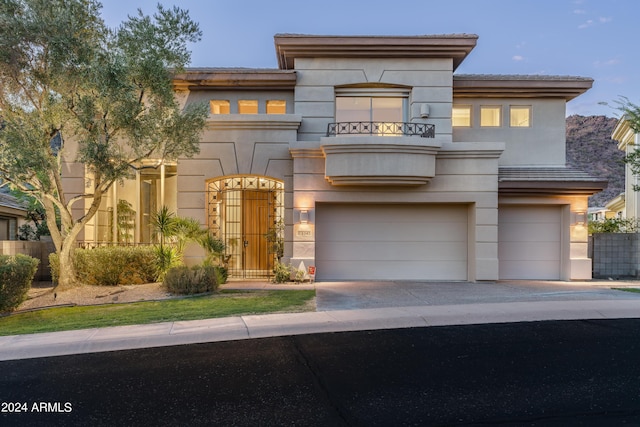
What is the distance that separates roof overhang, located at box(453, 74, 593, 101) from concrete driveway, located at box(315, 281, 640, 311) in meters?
6.81

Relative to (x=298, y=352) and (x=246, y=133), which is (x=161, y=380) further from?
(x=246, y=133)

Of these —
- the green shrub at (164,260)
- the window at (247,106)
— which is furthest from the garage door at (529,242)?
the green shrub at (164,260)

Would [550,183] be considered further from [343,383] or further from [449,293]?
[343,383]

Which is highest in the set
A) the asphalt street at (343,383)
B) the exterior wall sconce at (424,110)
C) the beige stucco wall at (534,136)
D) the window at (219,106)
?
the window at (219,106)

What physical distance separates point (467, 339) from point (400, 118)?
9839 millimetres

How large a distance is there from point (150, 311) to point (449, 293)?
7.44 meters

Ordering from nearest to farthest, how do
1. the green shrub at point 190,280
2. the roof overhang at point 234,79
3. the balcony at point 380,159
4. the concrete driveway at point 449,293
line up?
the concrete driveway at point 449,293 → the green shrub at point 190,280 → the balcony at point 380,159 → the roof overhang at point 234,79

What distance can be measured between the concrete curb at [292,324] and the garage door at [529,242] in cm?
474

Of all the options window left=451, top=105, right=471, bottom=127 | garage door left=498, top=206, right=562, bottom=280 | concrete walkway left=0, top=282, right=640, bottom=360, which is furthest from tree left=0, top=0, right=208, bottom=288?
garage door left=498, top=206, right=562, bottom=280

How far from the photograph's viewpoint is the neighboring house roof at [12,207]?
681 inches

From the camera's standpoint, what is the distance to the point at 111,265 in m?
12.4

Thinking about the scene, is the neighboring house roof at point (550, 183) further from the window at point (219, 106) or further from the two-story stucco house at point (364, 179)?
the window at point (219, 106)

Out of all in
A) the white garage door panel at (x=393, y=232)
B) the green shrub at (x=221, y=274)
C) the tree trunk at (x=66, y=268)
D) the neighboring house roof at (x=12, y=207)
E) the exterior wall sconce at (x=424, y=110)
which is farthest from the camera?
the neighboring house roof at (x=12, y=207)

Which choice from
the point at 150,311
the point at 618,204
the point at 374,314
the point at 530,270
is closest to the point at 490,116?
the point at 530,270
